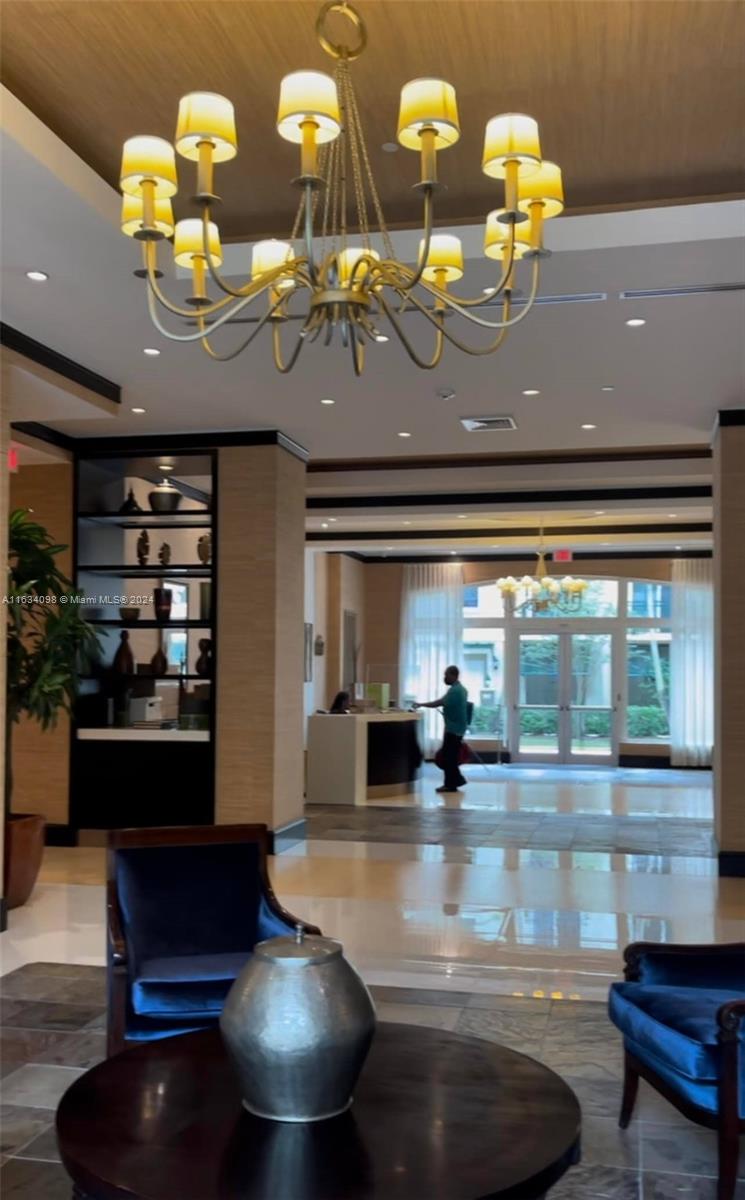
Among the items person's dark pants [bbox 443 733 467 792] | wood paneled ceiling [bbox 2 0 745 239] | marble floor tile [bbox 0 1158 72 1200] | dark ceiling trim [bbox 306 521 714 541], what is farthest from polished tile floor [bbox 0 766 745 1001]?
dark ceiling trim [bbox 306 521 714 541]

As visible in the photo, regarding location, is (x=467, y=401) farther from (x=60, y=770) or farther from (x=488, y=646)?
(x=488, y=646)

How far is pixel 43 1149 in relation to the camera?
10.3 ft

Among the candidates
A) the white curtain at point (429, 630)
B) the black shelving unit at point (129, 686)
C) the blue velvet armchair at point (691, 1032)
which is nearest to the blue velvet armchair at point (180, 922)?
the blue velvet armchair at point (691, 1032)

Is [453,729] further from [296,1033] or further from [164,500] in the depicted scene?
[296,1033]

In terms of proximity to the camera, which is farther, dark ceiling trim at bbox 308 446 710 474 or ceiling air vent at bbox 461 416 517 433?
dark ceiling trim at bbox 308 446 710 474

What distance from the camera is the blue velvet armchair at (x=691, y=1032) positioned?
2.77 metres

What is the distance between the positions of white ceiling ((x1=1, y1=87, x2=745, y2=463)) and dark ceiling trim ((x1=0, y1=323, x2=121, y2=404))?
0.21ft

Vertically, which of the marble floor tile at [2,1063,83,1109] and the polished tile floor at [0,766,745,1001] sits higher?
the marble floor tile at [2,1063,83,1109]

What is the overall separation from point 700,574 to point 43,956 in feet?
41.6

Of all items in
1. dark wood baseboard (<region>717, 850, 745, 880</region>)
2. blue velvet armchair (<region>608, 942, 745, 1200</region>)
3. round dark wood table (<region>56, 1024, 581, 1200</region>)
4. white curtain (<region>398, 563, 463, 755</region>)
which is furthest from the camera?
white curtain (<region>398, 563, 463, 755</region>)

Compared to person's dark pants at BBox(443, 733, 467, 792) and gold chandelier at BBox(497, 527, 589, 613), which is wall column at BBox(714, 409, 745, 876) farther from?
gold chandelier at BBox(497, 527, 589, 613)

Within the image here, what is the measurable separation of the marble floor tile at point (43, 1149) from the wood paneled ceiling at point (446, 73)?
3360 millimetres

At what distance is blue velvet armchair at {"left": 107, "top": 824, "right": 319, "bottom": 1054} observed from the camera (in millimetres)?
3369

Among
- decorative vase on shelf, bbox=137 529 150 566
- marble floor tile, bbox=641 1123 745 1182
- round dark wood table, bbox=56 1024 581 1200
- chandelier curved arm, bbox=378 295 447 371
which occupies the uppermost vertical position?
chandelier curved arm, bbox=378 295 447 371
